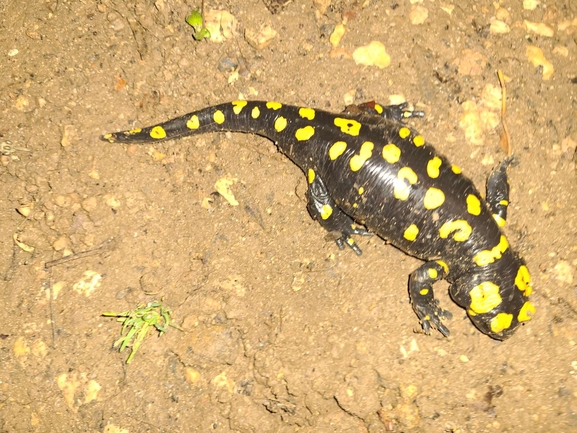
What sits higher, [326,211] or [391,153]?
[391,153]

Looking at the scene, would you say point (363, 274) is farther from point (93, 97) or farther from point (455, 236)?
point (93, 97)

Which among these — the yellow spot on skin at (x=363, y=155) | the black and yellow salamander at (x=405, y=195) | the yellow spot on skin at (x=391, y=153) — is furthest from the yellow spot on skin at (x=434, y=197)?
the yellow spot on skin at (x=363, y=155)

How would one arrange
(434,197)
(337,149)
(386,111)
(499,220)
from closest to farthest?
(434,197) → (337,149) → (499,220) → (386,111)

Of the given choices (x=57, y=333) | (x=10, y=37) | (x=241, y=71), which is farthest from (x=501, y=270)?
(x=10, y=37)

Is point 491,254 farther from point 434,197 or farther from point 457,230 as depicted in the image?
point 434,197

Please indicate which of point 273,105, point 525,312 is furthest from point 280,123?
point 525,312

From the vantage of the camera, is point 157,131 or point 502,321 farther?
point 157,131

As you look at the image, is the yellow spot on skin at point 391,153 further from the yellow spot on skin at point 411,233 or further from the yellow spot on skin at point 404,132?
the yellow spot on skin at point 411,233
